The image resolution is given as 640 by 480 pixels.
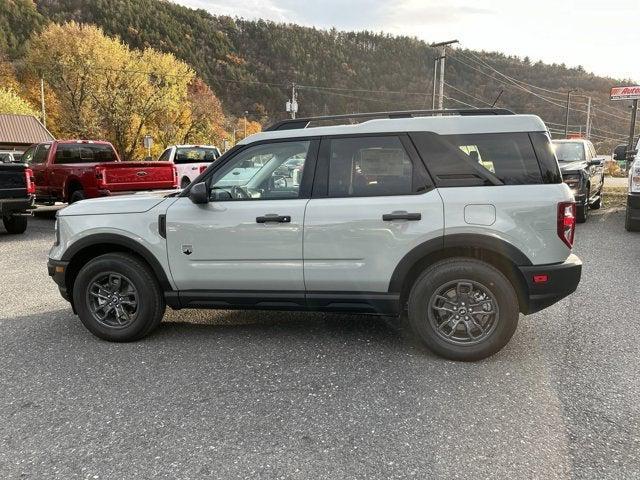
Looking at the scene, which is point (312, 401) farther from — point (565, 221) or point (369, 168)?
point (565, 221)

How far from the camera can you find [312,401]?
343cm

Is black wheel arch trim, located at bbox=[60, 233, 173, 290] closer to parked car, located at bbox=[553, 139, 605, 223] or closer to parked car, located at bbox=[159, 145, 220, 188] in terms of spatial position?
parked car, located at bbox=[553, 139, 605, 223]

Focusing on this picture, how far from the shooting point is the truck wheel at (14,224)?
11.1 meters

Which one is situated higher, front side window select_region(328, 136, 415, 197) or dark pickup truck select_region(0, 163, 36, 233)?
front side window select_region(328, 136, 415, 197)

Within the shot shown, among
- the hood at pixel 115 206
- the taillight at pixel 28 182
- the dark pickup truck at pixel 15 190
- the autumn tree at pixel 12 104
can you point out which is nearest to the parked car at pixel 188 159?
the taillight at pixel 28 182

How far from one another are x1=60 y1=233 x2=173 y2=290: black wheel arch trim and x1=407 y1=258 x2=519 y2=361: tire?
2.10 metres

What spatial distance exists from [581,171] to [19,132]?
60.4m

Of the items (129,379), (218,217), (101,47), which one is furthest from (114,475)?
(101,47)

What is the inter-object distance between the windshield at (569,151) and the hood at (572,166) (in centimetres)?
47

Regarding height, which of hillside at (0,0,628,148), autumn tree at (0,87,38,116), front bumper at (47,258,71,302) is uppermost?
hillside at (0,0,628,148)

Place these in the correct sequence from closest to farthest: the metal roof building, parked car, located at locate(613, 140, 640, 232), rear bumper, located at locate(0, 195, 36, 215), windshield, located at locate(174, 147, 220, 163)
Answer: parked car, located at locate(613, 140, 640, 232)
rear bumper, located at locate(0, 195, 36, 215)
windshield, located at locate(174, 147, 220, 163)
the metal roof building

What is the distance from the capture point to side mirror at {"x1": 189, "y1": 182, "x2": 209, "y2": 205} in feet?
13.9

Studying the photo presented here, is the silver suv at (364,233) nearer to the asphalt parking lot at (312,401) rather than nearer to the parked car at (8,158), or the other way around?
the asphalt parking lot at (312,401)

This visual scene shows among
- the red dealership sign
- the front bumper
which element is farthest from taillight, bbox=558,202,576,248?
the red dealership sign
